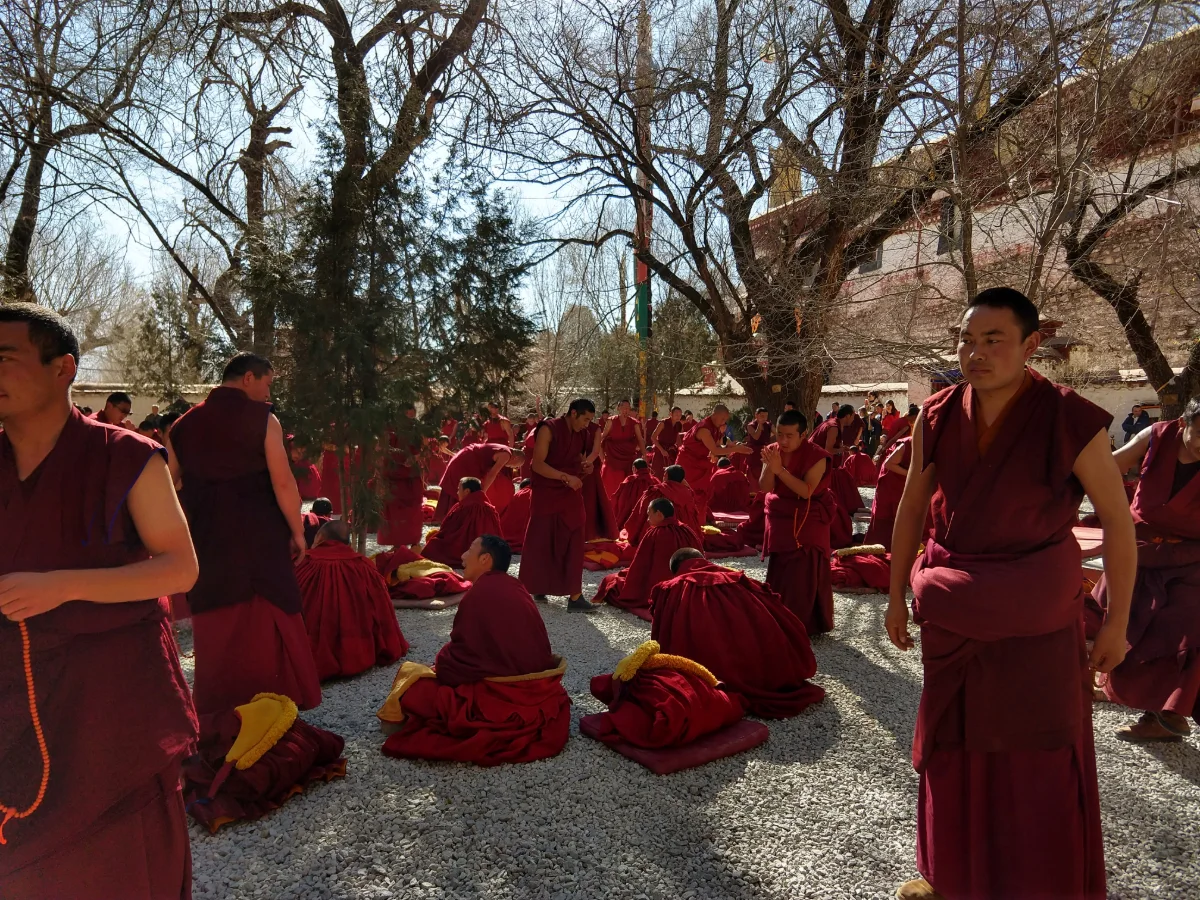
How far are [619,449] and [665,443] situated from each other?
7.97ft

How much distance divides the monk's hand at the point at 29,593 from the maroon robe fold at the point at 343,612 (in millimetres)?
3036

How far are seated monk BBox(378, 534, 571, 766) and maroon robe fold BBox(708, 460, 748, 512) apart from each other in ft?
25.3

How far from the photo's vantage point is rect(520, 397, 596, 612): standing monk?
20.4 ft

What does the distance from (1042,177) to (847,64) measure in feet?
7.25

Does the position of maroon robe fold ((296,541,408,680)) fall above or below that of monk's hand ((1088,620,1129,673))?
below

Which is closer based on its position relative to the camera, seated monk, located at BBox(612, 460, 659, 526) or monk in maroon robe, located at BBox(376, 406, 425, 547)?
monk in maroon robe, located at BBox(376, 406, 425, 547)

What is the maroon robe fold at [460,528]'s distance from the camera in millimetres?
7359

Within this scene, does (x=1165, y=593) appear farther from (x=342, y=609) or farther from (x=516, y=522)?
(x=516, y=522)

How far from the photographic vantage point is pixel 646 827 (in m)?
2.94

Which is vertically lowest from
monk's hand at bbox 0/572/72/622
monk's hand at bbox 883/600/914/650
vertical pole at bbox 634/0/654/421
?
monk's hand at bbox 883/600/914/650

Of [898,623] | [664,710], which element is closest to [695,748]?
[664,710]

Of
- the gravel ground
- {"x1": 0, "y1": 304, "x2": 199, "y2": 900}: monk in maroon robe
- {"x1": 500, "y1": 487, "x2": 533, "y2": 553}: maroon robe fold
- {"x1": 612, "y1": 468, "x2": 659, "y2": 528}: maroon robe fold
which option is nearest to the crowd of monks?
{"x1": 0, "y1": 304, "x2": 199, "y2": 900}: monk in maroon robe

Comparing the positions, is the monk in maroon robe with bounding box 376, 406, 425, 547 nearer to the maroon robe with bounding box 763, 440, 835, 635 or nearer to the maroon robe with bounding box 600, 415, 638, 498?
the maroon robe with bounding box 763, 440, 835, 635

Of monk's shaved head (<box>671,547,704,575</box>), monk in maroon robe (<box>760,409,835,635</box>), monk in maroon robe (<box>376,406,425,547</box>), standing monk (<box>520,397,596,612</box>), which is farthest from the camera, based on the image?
monk in maroon robe (<box>376,406,425,547</box>)
